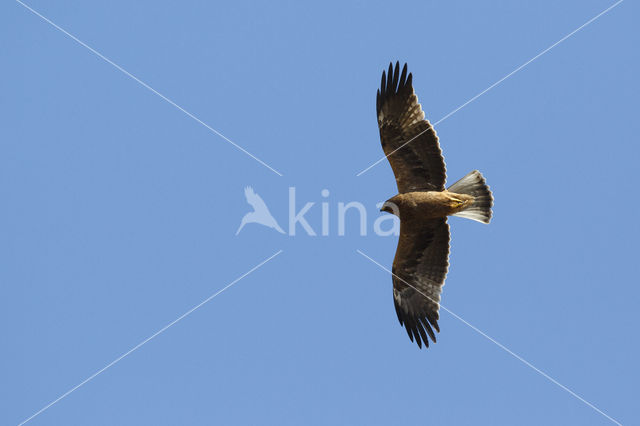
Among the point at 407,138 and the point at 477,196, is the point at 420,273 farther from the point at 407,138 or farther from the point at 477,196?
the point at 407,138

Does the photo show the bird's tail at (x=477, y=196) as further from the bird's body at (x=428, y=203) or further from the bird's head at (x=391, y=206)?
the bird's head at (x=391, y=206)

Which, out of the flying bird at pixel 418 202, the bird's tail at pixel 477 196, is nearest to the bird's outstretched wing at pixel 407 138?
the flying bird at pixel 418 202

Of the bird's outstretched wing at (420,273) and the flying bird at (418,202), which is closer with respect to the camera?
the flying bird at (418,202)

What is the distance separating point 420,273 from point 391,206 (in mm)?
1193

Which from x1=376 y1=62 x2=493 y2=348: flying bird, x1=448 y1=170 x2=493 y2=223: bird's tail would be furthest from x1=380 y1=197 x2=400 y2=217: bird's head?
x1=448 y1=170 x2=493 y2=223: bird's tail

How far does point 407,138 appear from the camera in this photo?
1119 cm

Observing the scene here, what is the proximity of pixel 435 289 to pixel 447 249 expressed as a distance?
62 centimetres

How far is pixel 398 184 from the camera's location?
37.7ft

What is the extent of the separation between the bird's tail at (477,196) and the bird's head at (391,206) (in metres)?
0.86

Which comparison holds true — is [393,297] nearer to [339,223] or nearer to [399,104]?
[339,223]

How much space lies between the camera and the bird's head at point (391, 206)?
11336mm

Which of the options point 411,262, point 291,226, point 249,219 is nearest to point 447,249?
point 411,262

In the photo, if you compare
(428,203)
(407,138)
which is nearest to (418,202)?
(428,203)

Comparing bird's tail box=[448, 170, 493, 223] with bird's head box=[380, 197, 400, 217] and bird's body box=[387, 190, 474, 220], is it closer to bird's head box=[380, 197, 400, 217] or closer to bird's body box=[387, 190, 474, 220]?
bird's body box=[387, 190, 474, 220]
